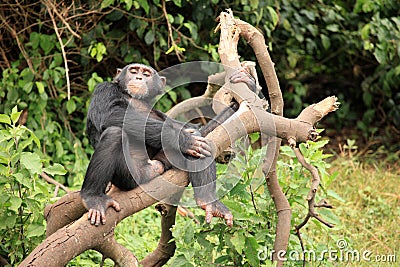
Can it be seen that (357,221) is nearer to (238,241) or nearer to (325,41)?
(238,241)

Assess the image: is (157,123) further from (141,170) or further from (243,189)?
(243,189)

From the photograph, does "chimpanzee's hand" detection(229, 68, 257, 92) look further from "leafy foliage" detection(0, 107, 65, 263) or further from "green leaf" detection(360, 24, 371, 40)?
"green leaf" detection(360, 24, 371, 40)

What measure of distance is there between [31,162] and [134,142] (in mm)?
639

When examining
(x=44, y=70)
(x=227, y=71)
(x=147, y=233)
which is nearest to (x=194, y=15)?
(x=44, y=70)

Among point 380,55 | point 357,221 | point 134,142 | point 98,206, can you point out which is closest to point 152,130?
point 134,142

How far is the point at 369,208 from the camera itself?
21.3 ft

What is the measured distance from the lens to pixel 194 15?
24.2ft

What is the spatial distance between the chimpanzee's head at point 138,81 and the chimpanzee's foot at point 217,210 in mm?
921

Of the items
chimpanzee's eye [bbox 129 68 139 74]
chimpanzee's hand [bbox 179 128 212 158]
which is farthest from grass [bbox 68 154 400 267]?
chimpanzee's eye [bbox 129 68 139 74]

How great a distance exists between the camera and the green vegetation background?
4219mm

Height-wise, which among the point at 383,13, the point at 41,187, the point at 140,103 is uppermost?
the point at 140,103

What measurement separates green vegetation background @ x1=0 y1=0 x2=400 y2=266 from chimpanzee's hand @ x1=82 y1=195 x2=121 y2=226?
0.54 metres

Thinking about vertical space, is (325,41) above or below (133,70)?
below

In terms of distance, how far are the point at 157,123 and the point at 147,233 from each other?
1.91m
